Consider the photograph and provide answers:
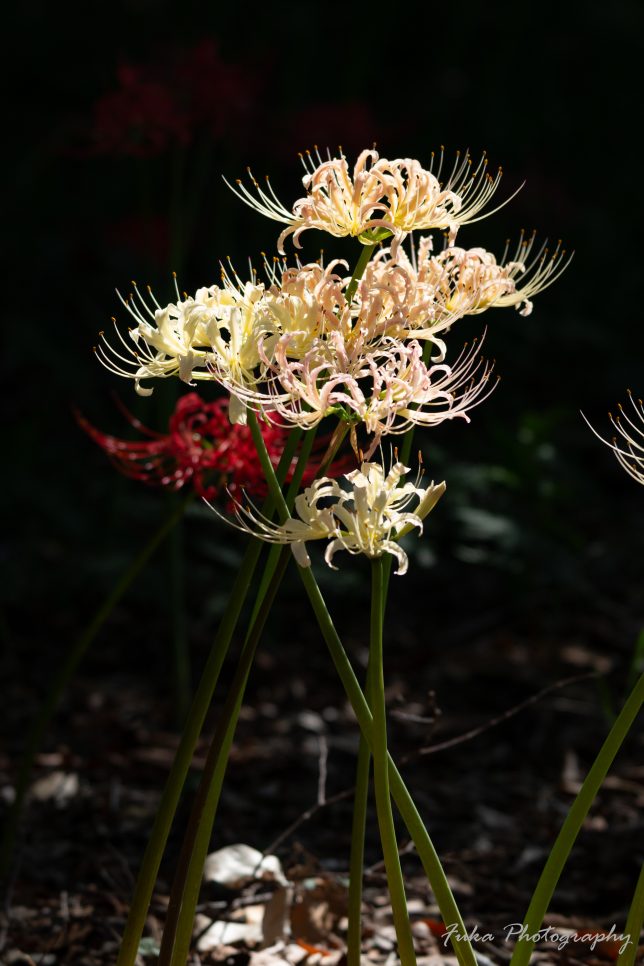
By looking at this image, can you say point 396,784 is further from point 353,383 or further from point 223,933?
point 223,933

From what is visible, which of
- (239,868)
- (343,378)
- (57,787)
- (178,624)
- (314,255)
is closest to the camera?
(343,378)

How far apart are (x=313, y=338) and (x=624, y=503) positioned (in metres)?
4.02

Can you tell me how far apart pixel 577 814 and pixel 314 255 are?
3.45 m

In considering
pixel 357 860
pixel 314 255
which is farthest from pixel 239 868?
pixel 314 255

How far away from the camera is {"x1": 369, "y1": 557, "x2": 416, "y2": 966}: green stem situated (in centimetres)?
129

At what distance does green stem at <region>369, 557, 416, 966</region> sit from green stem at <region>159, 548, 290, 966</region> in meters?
0.15

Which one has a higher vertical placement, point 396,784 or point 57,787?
point 57,787

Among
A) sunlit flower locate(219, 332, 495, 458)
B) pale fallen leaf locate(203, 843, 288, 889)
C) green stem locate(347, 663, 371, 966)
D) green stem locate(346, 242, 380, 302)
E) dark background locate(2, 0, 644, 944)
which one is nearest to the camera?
sunlit flower locate(219, 332, 495, 458)

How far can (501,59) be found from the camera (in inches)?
267

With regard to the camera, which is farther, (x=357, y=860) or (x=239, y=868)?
(x=239, y=868)

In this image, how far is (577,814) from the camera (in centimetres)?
129

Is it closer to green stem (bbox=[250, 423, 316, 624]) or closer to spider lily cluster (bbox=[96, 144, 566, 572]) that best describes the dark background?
green stem (bbox=[250, 423, 316, 624])

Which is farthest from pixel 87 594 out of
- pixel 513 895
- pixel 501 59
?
pixel 501 59

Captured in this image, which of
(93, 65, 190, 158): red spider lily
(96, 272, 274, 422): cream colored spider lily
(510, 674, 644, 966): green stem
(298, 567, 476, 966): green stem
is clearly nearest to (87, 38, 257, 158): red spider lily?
(93, 65, 190, 158): red spider lily
